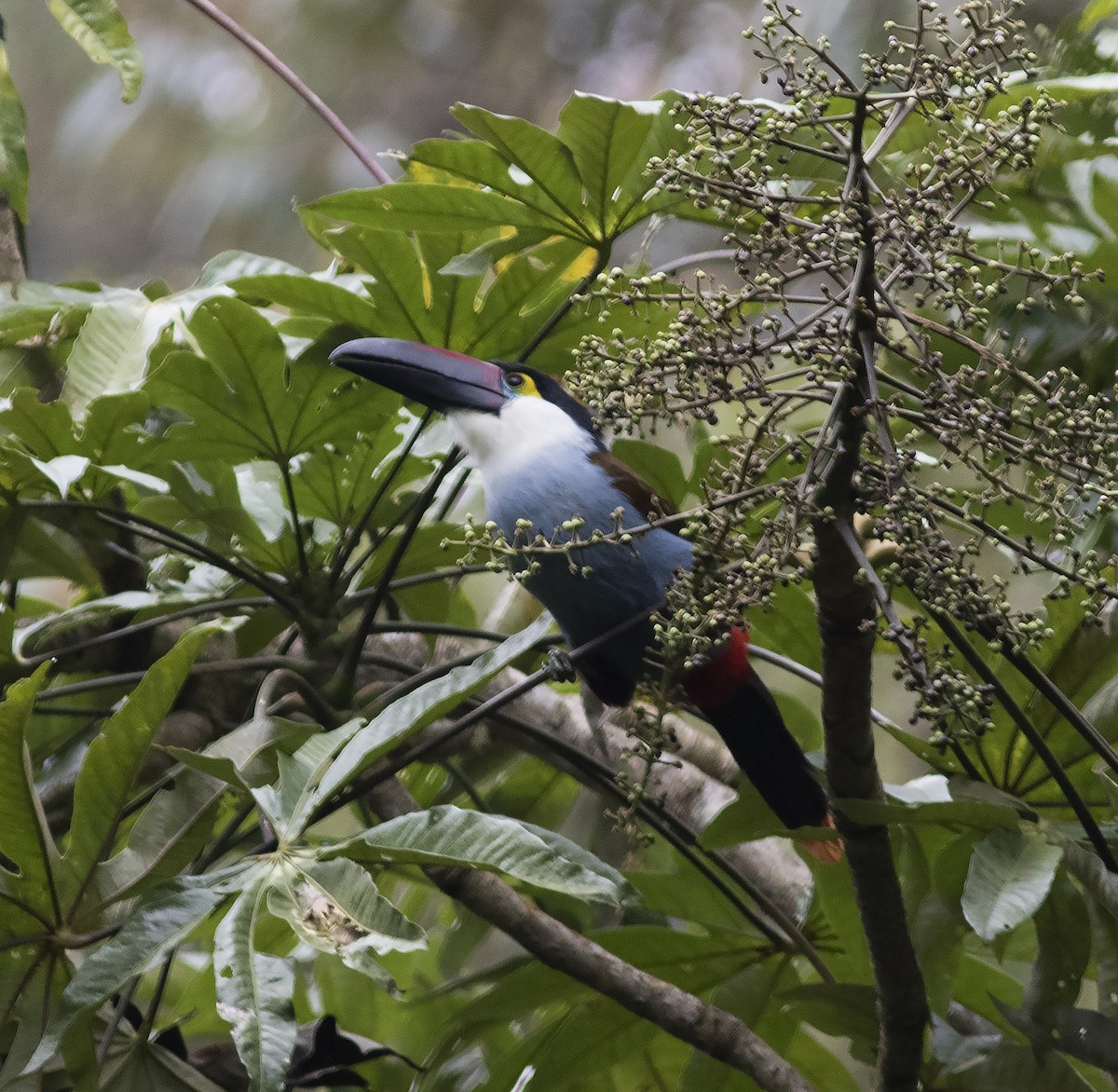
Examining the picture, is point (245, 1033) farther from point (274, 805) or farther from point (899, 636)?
point (899, 636)

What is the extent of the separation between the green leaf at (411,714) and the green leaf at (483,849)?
62 mm

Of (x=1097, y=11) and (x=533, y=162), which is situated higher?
(x=1097, y=11)

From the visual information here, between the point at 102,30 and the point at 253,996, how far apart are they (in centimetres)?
128

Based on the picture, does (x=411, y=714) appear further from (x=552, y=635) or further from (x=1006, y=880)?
(x=552, y=635)

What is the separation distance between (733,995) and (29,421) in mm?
1079

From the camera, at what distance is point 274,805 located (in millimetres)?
1226

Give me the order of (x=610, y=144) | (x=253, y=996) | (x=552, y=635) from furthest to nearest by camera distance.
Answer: (x=552, y=635), (x=610, y=144), (x=253, y=996)

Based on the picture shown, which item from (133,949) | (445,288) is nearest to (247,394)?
(445,288)

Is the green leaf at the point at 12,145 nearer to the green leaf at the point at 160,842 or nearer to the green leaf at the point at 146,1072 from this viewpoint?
the green leaf at the point at 160,842

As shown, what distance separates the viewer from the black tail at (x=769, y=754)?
1.74 meters

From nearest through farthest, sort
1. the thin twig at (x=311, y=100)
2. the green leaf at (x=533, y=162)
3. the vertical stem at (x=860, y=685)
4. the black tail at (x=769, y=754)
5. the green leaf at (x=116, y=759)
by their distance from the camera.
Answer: the vertical stem at (x=860, y=685) < the green leaf at (x=116, y=759) < the green leaf at (x=533, y=162) < the black tail at (x=769, y=754) < the thin twig at (x=311, y=100)

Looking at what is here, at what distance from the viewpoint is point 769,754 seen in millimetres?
1820

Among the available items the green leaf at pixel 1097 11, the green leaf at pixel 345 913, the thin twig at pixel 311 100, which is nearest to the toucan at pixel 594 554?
the thin twig at pixel 311 100

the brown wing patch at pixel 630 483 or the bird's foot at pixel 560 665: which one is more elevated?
the brown wing patch at pixel 630 483
